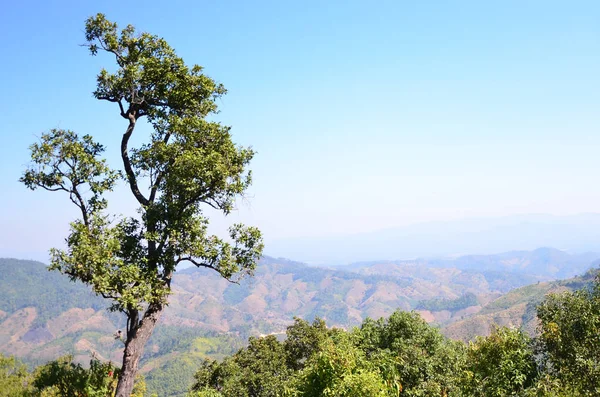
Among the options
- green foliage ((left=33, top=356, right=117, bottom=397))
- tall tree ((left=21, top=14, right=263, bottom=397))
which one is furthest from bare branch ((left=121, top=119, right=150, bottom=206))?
green foliage ((left=33, top=356, right=117, bottom=397))

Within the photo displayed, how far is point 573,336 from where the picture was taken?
19.5 metres

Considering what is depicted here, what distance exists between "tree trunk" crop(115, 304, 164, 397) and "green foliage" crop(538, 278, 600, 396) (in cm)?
1764

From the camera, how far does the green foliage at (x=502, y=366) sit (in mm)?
18016

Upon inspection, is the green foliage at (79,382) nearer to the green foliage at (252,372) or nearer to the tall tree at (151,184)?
the tall tree at (151,184)

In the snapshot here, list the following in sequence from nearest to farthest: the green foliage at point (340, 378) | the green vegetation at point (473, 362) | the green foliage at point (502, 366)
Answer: the green foliage at point (340, 378) → the green vegetation at point (473, 362) → the green foliage at point (502, 366)

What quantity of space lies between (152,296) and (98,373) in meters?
8.06

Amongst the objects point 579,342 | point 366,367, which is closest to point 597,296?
point 579,342

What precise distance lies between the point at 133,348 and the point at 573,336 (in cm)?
2086

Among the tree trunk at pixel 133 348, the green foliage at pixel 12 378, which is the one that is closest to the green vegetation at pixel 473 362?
the tree trunk at pixel 133 348

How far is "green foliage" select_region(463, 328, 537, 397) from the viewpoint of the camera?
709 inches

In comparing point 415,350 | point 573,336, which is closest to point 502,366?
point 573,336

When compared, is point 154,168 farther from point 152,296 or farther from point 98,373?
point 98,373

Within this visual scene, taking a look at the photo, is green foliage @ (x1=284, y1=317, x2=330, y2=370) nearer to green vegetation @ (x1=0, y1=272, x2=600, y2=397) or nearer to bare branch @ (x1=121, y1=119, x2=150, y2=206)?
green vegetation @ (x1=0, y1=272, x2=600, y2=397)

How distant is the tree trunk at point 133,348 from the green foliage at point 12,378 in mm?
15369
